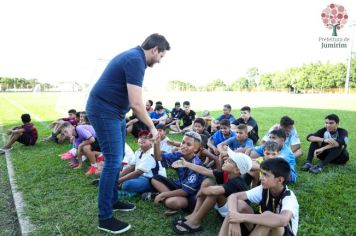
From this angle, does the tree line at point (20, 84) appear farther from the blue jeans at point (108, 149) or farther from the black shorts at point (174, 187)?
the blue jeans at point (108, 149)

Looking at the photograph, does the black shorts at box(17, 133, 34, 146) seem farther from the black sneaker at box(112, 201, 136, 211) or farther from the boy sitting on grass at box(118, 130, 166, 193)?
the black sneaker at box(112, 201, 136, 211)

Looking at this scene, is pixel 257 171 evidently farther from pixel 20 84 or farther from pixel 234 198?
pixel 20 84

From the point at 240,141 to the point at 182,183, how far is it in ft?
5.99

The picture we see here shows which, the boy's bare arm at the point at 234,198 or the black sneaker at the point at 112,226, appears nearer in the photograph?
the boy's bare arm at the point at 234,198

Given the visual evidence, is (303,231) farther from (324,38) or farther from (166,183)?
(324,38)

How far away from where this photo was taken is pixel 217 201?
11.3ft

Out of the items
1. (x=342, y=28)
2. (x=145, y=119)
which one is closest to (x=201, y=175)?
(x=145, y=119)

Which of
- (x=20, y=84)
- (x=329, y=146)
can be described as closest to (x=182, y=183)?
(x=329, y=146)

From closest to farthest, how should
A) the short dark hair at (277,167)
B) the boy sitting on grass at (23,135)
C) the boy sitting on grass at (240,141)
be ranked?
the short dark hair at (277,167) < the boy sitting on grass at (240,141) < the boy sitting on grass at (23,135)

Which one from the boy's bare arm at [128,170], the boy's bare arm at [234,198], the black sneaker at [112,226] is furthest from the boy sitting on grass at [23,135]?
the boy's bare arm at [234,198]

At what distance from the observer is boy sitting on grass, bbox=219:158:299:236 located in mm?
2561

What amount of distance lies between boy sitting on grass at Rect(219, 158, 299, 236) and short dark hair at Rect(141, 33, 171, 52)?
4.95ft

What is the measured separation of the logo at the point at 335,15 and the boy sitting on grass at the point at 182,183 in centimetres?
4370

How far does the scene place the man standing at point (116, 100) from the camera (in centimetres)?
292
